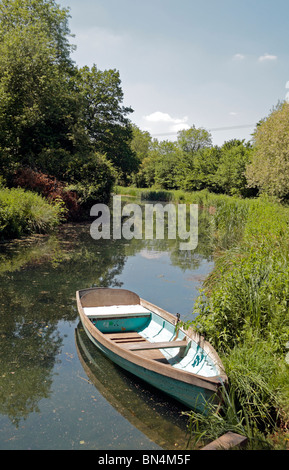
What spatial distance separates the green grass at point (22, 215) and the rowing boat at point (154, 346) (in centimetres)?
793

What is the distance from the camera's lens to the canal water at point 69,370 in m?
4.02

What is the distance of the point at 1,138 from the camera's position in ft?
59.6

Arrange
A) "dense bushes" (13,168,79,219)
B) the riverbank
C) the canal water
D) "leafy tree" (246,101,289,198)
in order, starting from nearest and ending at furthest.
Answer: the riverbank, the canal water, "dense bushes" (13,168,79,219), "leafy tree" (246,101,289,198)

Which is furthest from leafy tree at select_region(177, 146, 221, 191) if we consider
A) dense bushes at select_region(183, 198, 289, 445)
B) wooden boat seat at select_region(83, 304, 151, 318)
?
dense bushes at select_region(183, 198, 289, 445)

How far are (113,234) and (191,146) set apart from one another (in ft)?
170

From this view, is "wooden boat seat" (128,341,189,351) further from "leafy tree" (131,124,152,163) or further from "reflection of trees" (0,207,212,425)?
"leafy tree" (131,124,152,163)

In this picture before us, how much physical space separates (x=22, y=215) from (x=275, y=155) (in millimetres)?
14506

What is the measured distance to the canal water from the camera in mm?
4023

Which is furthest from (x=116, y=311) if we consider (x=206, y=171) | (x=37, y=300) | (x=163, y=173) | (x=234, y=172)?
(x=163, y=173)

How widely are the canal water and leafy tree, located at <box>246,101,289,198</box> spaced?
11.2 metres

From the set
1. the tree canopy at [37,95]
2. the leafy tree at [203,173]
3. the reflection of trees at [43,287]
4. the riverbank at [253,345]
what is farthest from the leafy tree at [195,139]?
the riverbank at [253,345]

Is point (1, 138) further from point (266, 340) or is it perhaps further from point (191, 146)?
point (191, 146)

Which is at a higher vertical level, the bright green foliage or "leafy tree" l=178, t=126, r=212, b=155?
"leafy tree" l=178, t=126, r=212, b=155

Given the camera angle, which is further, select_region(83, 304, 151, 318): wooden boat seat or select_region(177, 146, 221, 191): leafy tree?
select_region(177, 146, 221, 191): leafy tree
